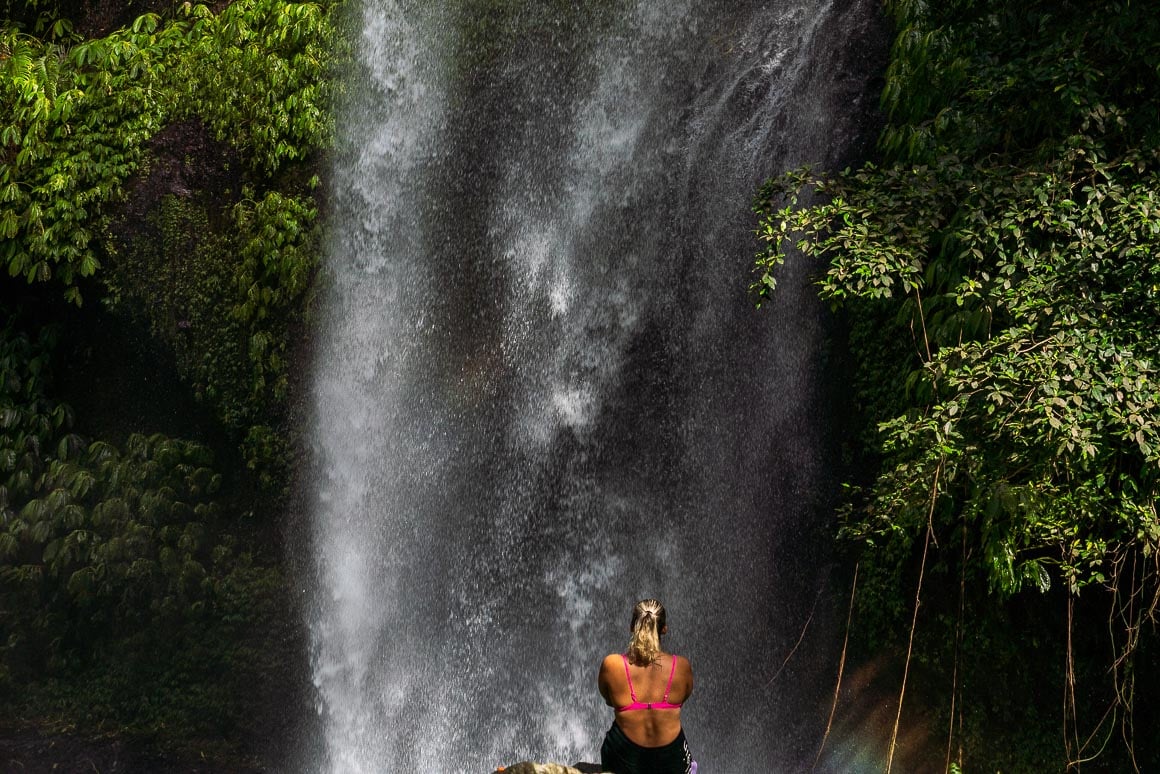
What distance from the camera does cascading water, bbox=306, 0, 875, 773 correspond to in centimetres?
800

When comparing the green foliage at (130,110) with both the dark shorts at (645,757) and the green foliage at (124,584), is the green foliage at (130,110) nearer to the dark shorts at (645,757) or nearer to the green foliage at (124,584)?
the green foliage at (124,584)

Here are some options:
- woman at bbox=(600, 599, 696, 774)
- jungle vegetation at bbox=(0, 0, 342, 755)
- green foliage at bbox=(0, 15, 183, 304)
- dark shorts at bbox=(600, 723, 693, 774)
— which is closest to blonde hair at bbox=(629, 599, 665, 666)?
woman at bbox=(600, 599, 696, 774)

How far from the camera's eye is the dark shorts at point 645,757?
4202 mm

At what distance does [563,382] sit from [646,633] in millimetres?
4274

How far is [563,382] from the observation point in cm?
831

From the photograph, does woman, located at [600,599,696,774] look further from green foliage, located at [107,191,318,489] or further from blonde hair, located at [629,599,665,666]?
green foliage, located at [107,191,318,489]

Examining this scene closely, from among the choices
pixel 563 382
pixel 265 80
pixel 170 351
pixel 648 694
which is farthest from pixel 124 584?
pixel 648 694

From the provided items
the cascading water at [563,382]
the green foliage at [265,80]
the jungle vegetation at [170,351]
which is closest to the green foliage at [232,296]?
the jungle vegetation at [170,351]

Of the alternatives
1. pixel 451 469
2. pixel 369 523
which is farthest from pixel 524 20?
pixel 369 523

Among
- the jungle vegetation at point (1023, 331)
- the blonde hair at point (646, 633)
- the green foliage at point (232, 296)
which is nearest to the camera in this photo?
the blonde hair at point (646, 633)

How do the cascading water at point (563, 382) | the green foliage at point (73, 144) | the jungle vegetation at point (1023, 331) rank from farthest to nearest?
1. the green foliage at point (73, 144)
2. the cascading water at point (563, 382)
3. the jungle vegetation at point (1023, 331)

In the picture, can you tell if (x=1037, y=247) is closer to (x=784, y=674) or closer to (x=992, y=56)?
(x=992, y=56)

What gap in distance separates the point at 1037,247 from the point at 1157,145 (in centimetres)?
71

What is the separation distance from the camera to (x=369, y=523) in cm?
870
